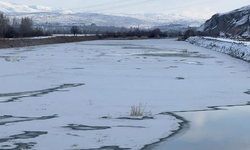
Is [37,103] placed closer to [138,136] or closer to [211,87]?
[138,136]

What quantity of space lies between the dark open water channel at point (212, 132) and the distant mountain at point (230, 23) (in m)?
97.2

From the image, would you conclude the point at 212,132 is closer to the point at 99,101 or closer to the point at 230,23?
the point at 99,101

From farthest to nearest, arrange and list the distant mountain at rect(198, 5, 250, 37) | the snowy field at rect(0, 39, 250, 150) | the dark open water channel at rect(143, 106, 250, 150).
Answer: the distant mountain at rect(198, 5, 250, 37), the snowy field at rect(0, 39, 250, 150), the dark open water channel at rect(143, 106, 250, 150)

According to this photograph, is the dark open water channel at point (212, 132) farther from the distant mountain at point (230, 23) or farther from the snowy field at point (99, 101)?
the distant mountain at point (230, 23)

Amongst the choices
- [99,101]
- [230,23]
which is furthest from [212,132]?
[230,23]

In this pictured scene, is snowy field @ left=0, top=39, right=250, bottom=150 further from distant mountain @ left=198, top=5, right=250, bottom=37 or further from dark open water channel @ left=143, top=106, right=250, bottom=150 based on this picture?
distant mountain @ left=198, top=5, right=250, bottom=37

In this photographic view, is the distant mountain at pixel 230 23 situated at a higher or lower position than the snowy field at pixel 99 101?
higher

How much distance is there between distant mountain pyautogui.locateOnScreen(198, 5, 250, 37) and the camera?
115363 mm

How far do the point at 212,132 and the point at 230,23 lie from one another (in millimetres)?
127040

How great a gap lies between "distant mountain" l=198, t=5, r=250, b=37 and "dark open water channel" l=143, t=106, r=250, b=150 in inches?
3825

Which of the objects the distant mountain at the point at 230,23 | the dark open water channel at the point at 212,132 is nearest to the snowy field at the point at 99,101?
the dark open water channel at the point at 212,132

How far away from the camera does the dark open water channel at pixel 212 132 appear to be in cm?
870

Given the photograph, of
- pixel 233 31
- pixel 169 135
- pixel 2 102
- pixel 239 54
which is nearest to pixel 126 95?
pixel 2 102

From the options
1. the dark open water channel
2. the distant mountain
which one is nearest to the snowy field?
the dark open water channel
